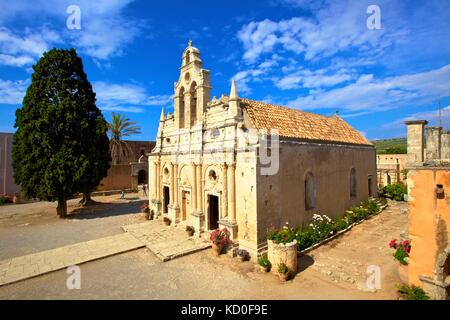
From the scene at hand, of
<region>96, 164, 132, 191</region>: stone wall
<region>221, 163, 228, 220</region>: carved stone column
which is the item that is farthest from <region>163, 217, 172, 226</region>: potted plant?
<region>96, 164, 132, 191</region>: stone wall

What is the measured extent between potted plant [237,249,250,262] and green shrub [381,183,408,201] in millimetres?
18762

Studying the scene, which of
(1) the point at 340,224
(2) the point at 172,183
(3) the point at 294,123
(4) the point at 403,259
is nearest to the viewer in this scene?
(4) the point at 403,259

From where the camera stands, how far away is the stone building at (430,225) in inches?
273

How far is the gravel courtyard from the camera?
8578mm

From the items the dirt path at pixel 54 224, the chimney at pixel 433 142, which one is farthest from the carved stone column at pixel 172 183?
the chimney at pixel 433 142

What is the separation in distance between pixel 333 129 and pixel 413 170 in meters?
11.7

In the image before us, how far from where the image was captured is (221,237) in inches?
459

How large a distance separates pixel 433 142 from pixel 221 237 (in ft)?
29.3

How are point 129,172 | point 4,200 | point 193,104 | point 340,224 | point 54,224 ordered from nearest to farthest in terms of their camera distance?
point 340,224 < point 193,104 < point 54,224 < point 4,200 < point 129,172

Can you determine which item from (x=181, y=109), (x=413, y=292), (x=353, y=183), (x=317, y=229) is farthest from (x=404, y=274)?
(x=181, y=109)

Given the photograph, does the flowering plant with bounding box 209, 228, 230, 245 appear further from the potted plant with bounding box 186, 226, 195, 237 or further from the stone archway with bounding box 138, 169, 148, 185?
the stone archway with bounding box 138, 169, 148, 185

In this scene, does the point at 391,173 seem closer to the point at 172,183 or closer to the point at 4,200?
the point at 172,183
